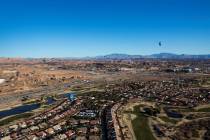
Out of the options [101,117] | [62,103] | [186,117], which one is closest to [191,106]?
[186,117]

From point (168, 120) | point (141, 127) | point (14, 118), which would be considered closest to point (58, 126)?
point (14, 118)

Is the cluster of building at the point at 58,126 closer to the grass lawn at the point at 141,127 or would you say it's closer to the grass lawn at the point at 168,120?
the grass lawn at the point at 141,127

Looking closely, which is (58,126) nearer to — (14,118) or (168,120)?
(14,118)

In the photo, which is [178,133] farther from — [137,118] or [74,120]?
[74,120]

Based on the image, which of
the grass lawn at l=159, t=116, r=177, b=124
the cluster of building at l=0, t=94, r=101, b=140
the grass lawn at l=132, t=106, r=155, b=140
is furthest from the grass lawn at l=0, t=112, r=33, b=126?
the grass lawn at l=159, t=116, r=177, b=124

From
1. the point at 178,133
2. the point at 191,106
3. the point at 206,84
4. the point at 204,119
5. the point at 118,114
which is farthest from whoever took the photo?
the point at 206,84

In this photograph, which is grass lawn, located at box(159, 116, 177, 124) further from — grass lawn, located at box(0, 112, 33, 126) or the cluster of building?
grass lawn, located at box(0, 112, 33, 126)

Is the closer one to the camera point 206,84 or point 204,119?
point 204,119

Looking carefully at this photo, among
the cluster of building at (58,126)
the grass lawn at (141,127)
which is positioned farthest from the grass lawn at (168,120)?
the cluster of building at (58,126)
